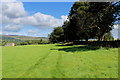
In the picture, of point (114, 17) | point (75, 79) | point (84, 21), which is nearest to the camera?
point (75, 79)

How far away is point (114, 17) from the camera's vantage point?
20.1m

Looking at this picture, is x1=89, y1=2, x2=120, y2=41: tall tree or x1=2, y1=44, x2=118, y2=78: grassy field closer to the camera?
x1=2, y1=44, x2=118, y2=78: grassy field

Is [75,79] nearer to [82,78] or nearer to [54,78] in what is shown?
[82,78]

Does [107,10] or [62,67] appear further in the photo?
[107,10]

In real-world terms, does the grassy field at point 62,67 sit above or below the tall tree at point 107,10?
below

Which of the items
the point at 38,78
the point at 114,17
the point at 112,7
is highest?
the point at 112,7

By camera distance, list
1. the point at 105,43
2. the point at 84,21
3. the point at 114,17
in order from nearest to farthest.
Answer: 1. the point at 114,17
2. the point at 105,43
3. the point at 84,21

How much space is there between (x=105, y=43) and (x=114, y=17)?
535 cm

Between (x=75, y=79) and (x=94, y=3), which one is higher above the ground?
(x=94, y=3)

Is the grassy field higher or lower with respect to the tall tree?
lower

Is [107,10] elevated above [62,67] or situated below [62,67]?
above

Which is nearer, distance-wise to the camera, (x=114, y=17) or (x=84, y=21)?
(x=114, y=17)

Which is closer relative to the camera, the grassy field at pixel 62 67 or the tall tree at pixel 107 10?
the grassy field at pixel 62 67

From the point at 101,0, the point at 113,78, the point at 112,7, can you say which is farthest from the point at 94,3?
the point at 113,78
